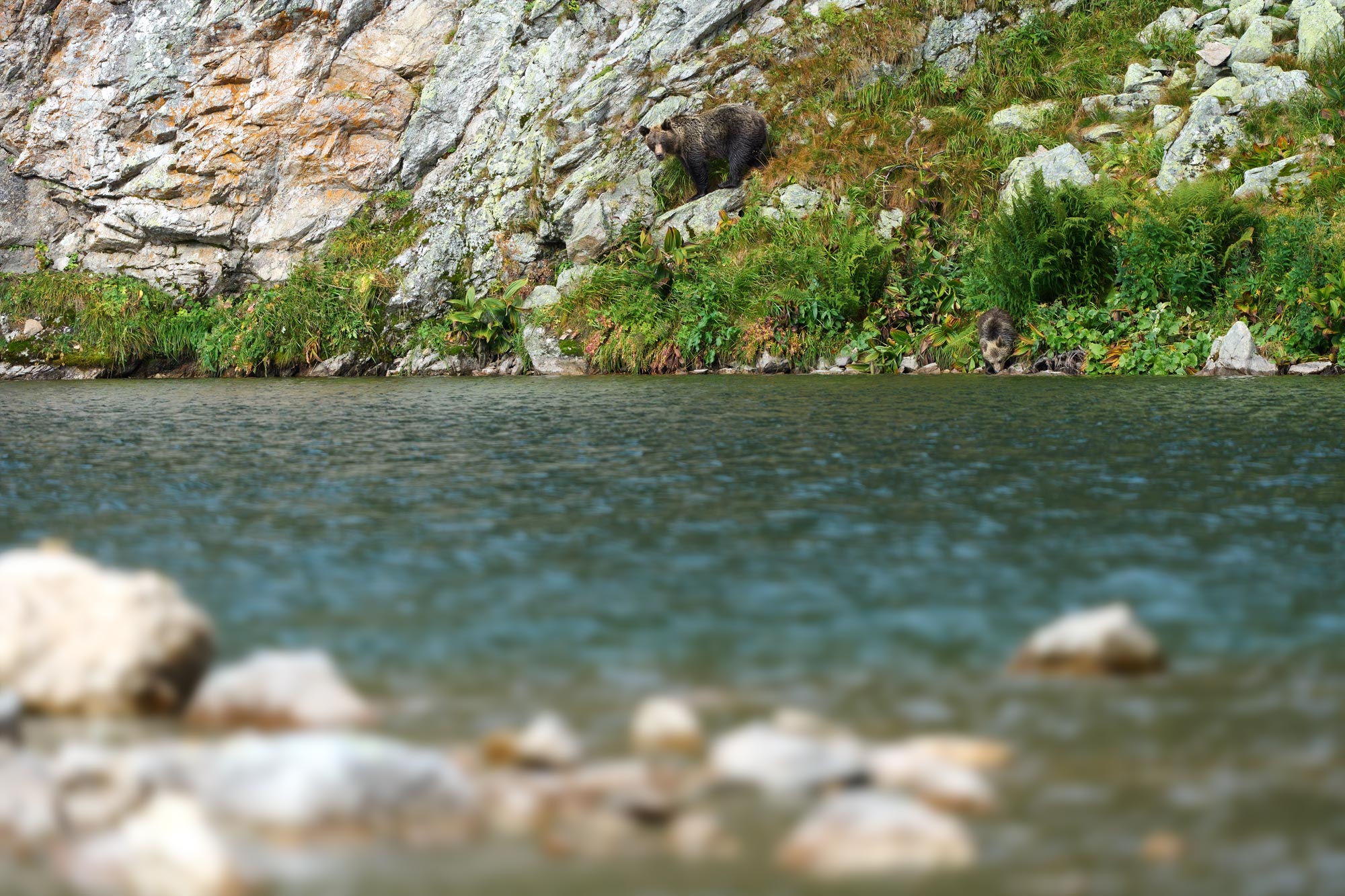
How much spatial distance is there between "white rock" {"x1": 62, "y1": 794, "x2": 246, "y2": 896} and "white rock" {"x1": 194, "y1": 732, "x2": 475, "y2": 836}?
0.16 m

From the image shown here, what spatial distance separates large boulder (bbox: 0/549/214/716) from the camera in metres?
3.11

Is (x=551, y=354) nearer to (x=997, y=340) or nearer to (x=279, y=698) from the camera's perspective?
(x=997, y=340)

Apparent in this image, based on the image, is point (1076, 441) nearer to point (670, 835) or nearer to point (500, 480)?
point (500, 480)

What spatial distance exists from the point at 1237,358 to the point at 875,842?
13218mm

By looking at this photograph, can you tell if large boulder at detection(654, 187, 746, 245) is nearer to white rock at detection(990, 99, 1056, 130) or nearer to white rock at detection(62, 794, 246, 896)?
white rock at detection(990, 99, 1056, 130)

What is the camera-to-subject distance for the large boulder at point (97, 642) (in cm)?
311

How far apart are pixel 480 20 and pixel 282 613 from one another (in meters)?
23.9

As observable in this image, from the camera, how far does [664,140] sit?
2003 centimetres

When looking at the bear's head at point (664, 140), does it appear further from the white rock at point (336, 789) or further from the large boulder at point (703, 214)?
the white rock at point (336, 789)

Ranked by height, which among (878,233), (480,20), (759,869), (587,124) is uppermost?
(480,20)

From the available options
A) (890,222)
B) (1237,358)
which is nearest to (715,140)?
(890,222)

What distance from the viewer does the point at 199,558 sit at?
15.4ft

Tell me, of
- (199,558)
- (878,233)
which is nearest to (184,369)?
(878,233)

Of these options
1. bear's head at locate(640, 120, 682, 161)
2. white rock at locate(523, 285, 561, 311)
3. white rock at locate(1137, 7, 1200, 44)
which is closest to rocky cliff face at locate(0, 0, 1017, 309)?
white rock at locate(523, 285, 561, 311)
